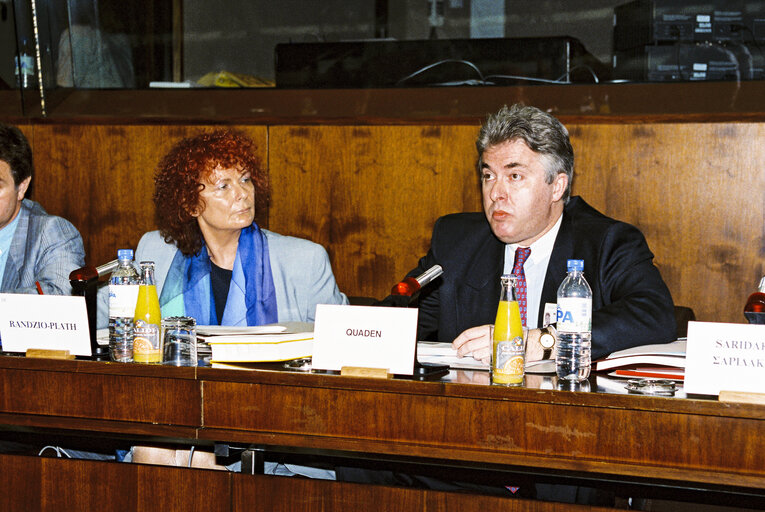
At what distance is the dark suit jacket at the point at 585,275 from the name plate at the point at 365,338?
0.52 m

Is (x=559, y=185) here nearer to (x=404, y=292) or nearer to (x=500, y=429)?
(x=404, y=292)

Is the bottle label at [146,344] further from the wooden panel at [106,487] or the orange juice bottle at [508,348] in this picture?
the orange juice bottle at [508,348]

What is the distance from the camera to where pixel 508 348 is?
1.37 m

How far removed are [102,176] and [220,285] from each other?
3.31 ft

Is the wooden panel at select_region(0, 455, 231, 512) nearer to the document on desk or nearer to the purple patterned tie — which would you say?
the document on desk

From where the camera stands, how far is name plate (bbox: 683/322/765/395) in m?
1.27

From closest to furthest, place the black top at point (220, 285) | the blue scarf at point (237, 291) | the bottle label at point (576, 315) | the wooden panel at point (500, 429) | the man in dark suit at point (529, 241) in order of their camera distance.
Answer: the wooden panel at point (500, 429)
the bottle label at point (576, 315)
the man in dark suit at point (529, 241)
the blue scarf at point (237, 291)
the black top at point (220, 285)

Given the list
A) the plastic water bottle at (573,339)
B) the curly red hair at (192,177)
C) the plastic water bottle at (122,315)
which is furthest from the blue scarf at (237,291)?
the plastic water bottle at (573,339)

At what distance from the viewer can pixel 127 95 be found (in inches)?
148

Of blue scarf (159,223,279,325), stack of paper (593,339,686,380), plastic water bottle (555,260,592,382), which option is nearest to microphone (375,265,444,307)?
plastic water bottle (555,260,592,382)

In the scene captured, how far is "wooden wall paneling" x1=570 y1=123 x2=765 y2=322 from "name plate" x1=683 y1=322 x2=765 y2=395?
1.54 metres

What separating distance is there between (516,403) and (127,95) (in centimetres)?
296

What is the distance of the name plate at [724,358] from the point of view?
1266mm

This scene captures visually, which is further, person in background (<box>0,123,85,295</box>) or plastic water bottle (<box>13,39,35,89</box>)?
plastic water bottle (<box>13,39,35,89</box>)
